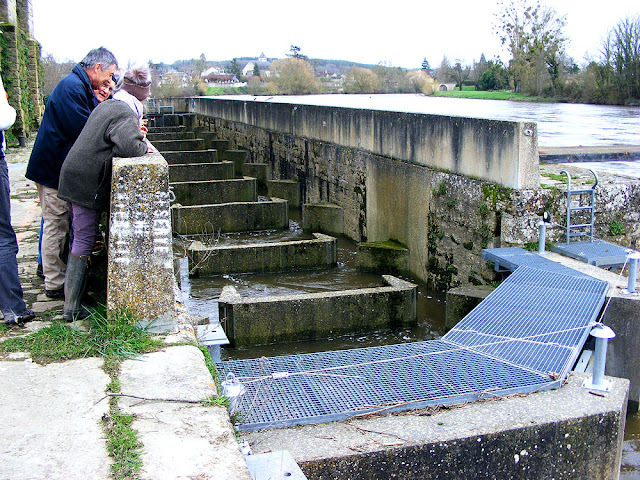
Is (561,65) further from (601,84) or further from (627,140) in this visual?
(627,140)

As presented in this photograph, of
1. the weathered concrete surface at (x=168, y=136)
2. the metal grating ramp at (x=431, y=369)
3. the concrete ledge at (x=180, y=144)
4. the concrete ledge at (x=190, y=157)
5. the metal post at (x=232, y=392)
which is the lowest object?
the metal grating ramp at (x=431, y=369)

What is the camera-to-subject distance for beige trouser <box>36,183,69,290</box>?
4.94 m

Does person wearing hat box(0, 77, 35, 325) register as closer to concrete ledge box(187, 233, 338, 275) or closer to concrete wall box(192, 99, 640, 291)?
concrete wall box(192, 99, 640, 291)

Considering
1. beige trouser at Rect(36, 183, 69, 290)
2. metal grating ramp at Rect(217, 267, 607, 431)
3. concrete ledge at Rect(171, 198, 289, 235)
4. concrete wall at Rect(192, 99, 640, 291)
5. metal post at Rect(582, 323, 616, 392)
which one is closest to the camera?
metal grating ramp at Rect(217, 267, 607, 431)

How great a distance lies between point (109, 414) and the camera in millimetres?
3000

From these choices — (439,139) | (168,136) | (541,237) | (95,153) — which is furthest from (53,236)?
(168,136)

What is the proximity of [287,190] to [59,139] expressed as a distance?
12255 millimetres

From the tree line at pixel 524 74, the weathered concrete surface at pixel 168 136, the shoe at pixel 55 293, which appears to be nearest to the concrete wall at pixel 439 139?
the shoe at pixel 55 293

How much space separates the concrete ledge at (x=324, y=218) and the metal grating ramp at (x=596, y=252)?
675 cm

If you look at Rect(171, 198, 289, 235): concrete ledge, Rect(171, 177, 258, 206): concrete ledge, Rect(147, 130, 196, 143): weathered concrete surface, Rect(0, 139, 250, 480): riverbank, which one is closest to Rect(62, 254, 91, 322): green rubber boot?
Rect(0, 139, 250, 480): riverbank

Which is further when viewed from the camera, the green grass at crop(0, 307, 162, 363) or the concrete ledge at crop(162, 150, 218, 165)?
the concrete ledge at crop(162, 150, 218, 165)

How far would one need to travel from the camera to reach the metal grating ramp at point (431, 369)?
154 inches

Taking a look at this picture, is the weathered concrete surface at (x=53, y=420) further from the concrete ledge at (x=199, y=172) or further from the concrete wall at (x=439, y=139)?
→ the concrete ledge at (x=199, y=172)

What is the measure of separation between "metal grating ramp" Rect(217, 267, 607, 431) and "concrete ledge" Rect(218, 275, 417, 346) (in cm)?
267
